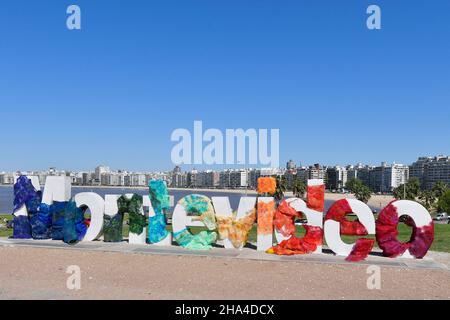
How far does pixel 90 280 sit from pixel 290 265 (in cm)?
705

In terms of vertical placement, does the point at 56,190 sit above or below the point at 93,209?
above

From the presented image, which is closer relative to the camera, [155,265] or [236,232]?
[155,265]

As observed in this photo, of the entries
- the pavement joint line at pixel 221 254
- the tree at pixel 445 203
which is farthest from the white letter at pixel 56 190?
the tree at pixel 445 203

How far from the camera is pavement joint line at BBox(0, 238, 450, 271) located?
1712 centimetres

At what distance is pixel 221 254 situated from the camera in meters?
18.7

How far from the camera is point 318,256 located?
18.5 meters
